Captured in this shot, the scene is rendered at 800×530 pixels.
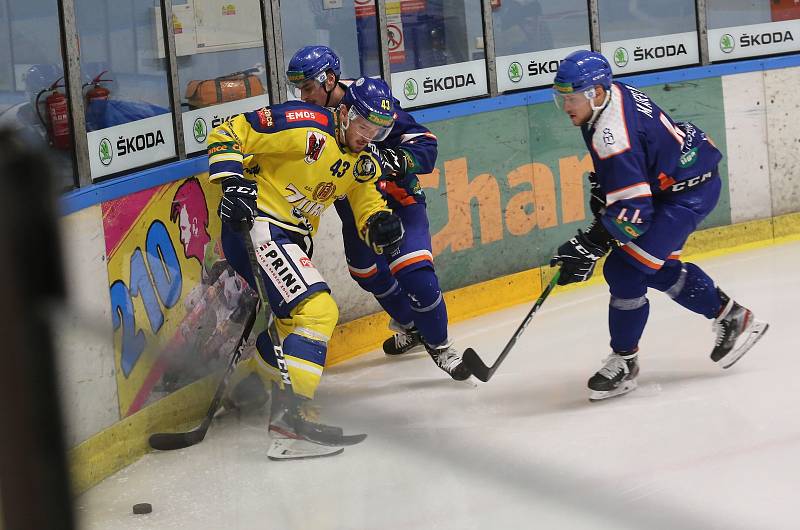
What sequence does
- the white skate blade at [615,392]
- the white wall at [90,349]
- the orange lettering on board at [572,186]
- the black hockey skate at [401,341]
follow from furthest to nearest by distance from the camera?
Result: the orange lettering on board at [572,186] < the black hockey skate at [401,341] < the white skate blade at [615,392] < the white wall at [90,349]

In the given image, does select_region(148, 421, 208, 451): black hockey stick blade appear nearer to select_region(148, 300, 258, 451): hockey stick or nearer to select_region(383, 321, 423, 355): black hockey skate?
select_region(148, 300, 258, 451): hockey stick

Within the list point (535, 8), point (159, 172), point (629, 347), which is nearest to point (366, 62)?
point (535, 8)

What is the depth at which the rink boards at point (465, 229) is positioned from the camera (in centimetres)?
303

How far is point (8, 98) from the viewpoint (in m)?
3.02

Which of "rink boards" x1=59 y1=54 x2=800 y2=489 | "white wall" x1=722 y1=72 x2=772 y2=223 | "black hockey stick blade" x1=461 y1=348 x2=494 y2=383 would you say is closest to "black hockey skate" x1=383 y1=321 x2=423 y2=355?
"rink boards" x1=59 y1=54 x2=800 y2=489

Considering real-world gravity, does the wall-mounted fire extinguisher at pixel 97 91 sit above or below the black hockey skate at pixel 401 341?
above

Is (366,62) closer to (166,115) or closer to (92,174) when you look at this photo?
(166,115)

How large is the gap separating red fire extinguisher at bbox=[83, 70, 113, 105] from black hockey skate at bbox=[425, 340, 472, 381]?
1347 millimetres

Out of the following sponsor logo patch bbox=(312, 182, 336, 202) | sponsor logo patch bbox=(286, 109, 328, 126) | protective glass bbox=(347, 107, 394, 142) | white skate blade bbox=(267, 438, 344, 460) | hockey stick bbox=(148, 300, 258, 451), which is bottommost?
white skate blade bbox=(267, 438, 344, 460)

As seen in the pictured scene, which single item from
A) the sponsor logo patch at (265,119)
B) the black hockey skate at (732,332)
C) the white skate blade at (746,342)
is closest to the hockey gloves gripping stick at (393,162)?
the sponsor logo patch at (265,119)

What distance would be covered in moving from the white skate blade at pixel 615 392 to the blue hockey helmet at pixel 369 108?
105 cm

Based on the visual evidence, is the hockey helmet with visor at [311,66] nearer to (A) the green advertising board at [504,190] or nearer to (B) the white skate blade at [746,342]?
(A) the green advertising board at [504,190]

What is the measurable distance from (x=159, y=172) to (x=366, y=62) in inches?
56.9

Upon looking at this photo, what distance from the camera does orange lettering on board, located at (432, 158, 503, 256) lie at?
4684 millimetres
